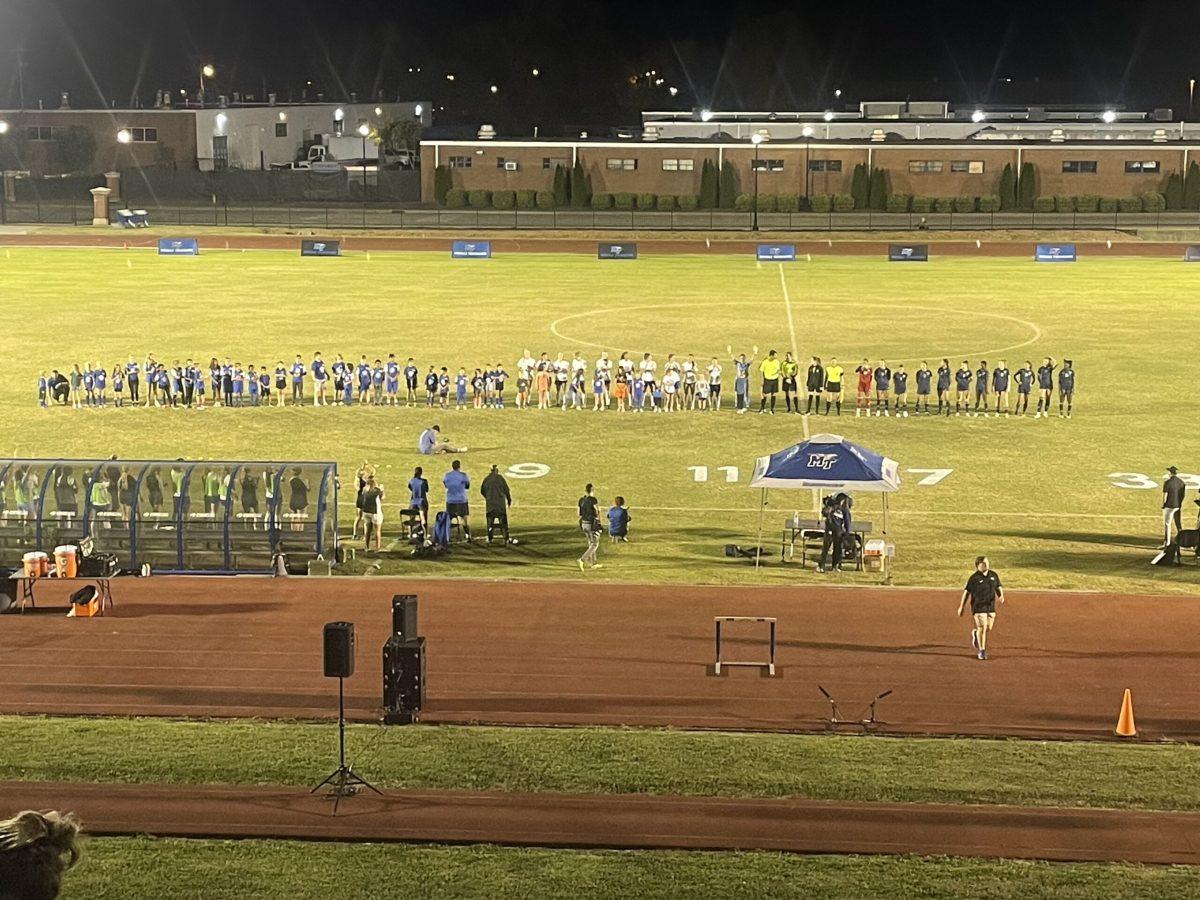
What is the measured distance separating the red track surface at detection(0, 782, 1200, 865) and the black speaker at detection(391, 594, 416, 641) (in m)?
2.05

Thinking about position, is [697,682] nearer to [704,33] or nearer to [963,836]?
[963,836]

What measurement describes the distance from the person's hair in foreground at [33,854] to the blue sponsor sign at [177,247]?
72324mm

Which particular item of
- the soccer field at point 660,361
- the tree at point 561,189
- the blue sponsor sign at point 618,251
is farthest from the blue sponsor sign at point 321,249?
the tree at point 561,189

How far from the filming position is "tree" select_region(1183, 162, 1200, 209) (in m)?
90.9

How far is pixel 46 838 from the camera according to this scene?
4.74 meters

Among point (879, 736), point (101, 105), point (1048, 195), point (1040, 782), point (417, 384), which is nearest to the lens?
point (1040, 782)

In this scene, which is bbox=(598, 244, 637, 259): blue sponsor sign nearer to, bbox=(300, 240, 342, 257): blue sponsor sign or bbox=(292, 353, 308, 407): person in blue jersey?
bbox=(300, 240, 342, 257): blue sponsor sign

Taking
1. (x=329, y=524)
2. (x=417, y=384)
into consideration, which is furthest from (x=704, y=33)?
(x=329, y=524)

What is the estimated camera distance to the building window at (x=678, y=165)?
3775 inches

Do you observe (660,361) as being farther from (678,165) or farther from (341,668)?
(678,165)

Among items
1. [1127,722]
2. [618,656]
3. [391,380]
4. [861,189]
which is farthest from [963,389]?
[861,189]

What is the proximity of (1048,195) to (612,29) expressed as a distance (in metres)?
95.5

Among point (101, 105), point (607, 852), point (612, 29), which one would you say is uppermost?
point (612, 29)

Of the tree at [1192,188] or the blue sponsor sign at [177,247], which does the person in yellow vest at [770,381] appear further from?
the tree at [1192,188]
